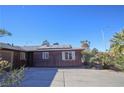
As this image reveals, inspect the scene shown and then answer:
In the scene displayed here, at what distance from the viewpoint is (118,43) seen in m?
16.7

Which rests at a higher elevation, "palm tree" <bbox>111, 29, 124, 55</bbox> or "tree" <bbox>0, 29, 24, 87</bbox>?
"palm tree" <bbox>111, 29, 124, 55</bbox>

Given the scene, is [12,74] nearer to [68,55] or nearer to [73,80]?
[73,80]

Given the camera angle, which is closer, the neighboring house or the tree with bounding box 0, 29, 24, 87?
the tree with bounding box 0, 29, 24, 87

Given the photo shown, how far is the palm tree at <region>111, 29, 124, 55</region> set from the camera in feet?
52.7

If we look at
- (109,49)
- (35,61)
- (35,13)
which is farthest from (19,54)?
(35,13)

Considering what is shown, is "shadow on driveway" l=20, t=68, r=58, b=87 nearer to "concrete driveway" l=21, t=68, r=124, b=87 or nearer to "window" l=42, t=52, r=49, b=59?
"concrete driveway" l=21, t=68, r=124, b=87

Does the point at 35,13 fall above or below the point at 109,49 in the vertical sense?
above

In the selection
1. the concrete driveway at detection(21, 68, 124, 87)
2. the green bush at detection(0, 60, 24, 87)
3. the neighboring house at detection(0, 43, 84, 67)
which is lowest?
the concrete driveway at detection(21, 68, 124, 87)

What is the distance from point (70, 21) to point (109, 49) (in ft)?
14.5

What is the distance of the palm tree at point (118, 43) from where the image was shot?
632 inches

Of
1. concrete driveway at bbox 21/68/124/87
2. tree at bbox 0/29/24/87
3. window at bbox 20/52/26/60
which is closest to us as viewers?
tree at bbox 0/29/24/87

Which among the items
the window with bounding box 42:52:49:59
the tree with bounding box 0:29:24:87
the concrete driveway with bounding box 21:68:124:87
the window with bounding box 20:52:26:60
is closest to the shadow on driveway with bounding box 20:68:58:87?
the concrete driveway with bounding box 21:68:124:87
